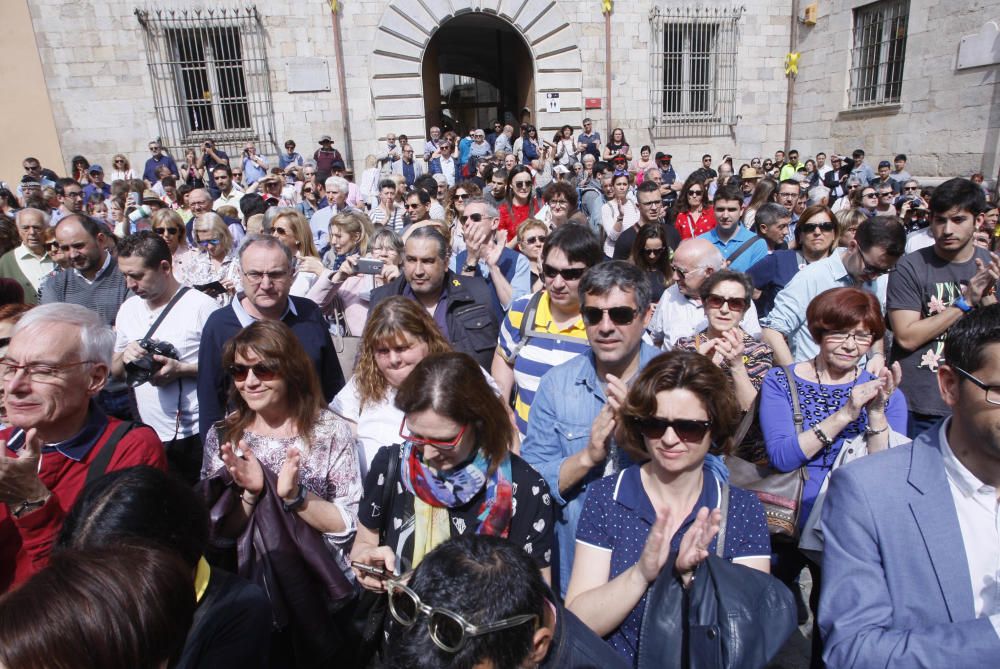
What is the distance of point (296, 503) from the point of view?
7.18 feet

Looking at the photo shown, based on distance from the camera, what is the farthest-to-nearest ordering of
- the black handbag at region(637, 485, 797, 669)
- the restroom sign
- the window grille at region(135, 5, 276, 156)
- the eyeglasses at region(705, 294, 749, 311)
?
the restroom sign
the window grille at region(135, 5, 276, 156)
the eyeglasses at region(705, 294, 749, 311)
the black handbag at region(637, 485, 797, 669)

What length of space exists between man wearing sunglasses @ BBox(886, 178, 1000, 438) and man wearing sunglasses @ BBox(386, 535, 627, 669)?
105 inches

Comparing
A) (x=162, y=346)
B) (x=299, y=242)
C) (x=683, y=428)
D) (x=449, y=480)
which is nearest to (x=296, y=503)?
(x=449, y=480)

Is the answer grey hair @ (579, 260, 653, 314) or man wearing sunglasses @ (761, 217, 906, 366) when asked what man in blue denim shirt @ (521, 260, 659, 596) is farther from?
man wearing sunglasses @ (761, 217, 906, 366)

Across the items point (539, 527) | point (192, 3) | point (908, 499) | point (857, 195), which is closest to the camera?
point (908, 499)

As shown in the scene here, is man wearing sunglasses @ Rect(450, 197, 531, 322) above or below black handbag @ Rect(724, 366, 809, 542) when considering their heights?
above

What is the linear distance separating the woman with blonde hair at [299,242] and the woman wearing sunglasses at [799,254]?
3.26 m

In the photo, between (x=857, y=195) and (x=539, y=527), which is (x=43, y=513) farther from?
(x=857, y=195)

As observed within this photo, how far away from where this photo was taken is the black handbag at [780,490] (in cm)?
242

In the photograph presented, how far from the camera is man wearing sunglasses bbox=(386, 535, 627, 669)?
4.16 ft

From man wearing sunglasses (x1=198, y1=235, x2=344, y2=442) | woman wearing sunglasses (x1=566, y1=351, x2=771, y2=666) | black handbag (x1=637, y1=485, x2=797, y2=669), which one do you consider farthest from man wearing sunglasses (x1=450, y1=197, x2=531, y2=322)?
black handbag (x1=637, y1=485, x2=797, y2=669)

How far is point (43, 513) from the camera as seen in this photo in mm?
1934

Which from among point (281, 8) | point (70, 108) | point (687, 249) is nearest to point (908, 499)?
point (687, 249)

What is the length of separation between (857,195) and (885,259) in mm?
5733
